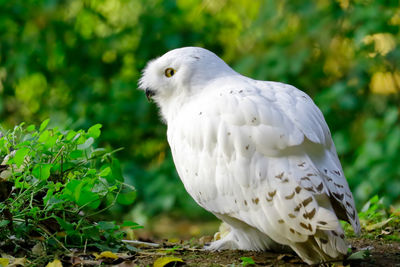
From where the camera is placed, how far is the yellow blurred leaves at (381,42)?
22.0 ft

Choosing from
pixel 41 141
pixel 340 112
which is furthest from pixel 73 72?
pixel 41 141

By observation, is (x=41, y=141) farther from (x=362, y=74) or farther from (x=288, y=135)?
(x=362, y=74)

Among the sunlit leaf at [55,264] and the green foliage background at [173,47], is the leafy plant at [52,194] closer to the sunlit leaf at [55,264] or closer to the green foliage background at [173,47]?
the sunlit leaf at [55,264]

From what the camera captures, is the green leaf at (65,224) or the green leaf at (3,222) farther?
A: the green leaf at (65,224)

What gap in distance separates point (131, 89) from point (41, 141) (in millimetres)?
4654

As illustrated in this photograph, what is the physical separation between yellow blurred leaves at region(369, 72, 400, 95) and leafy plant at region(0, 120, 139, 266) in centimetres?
480

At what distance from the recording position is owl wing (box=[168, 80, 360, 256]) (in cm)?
260

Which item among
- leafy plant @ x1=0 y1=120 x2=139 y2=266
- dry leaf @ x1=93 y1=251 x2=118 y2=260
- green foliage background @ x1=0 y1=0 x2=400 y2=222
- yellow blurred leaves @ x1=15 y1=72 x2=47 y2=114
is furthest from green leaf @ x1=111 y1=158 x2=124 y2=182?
yellow blurred leaves @ x1=15 y1=72 x2=47 y2=114

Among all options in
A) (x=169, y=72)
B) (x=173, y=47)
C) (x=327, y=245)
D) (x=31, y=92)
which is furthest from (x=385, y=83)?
(x=31, y=92)

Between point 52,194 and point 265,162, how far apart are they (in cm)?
121

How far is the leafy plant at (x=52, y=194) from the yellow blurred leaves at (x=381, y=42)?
4.63 m

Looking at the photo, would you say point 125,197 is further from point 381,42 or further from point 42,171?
point 381,42

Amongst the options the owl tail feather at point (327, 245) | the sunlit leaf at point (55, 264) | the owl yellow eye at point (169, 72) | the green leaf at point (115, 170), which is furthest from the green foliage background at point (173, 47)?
the sunlit leaf at point (55, 264)

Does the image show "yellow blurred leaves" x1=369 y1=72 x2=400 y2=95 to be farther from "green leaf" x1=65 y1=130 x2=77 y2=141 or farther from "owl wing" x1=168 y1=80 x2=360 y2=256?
"green leaf" x1=65 y1=130 x2=77 y2=141
